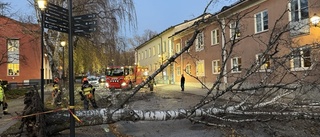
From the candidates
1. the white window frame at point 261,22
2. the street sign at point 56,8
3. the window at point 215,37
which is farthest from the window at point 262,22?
the street sign at point 56,8

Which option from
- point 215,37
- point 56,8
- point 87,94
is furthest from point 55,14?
point 215,37

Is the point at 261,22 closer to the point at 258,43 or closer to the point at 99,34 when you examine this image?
the point at 258,43

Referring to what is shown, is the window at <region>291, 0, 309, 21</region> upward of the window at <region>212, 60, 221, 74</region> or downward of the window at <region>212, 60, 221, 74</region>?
upward

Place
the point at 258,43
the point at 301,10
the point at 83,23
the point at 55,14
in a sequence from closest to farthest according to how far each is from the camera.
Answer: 1. the point at 55,14
2. the point at 83,23
3. the point at 301,10
4. the point at 258,43

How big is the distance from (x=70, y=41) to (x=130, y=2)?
10.9m

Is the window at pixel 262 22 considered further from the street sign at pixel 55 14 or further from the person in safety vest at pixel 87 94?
the street sign at pixel 55 14

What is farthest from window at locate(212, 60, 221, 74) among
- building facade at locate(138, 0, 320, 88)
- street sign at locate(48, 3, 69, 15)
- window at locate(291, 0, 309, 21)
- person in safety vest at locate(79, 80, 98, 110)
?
street sign at locate(48, 3, 69, 15)

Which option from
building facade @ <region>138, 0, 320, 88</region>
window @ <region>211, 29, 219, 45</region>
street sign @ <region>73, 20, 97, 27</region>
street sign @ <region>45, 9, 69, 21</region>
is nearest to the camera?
street sign @ <region>45, 9, 69, 21</region>

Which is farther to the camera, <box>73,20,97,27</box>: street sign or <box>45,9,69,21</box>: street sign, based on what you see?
<box>73,20,97,27</box>: street sign

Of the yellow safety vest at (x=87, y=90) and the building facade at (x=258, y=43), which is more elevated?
the building facade at (x=258, y=43)

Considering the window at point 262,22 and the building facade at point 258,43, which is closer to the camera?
the building facade at point 258,43

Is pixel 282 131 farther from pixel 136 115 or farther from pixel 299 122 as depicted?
pixel 136 115

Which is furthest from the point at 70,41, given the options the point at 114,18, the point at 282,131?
the point at 114,18

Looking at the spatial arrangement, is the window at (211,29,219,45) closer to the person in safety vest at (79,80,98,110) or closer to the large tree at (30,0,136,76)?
the large tree at (30,0,136,76)
